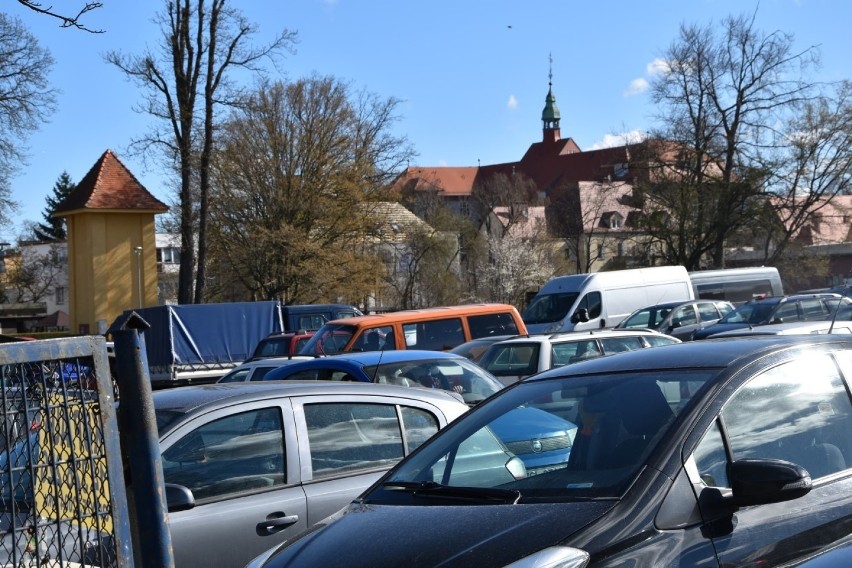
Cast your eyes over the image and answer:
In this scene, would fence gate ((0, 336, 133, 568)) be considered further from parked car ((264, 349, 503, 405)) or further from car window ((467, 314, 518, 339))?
car window ((467, 314, 518, 339))

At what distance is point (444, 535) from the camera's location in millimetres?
3805

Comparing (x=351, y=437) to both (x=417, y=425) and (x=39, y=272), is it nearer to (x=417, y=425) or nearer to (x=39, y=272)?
(x=417, y=425)

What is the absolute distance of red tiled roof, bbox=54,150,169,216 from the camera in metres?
50.9

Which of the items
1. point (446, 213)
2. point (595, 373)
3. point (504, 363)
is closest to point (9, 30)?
point (504, 363)

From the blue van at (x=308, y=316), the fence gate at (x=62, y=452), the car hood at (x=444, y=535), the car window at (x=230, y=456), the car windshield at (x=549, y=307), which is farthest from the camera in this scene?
the blue van at (x=308, y=316)

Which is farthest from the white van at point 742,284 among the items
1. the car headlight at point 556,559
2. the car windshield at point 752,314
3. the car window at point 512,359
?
the car headlight at point 556,559

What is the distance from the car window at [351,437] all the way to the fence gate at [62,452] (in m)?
2.76

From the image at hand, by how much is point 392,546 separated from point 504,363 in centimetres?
1265

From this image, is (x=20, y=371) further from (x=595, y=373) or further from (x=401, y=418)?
(x=401, y=418)

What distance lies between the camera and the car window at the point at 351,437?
6.21 m

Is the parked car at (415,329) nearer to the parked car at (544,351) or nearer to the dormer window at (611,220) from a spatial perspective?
the parked car at (544,351)

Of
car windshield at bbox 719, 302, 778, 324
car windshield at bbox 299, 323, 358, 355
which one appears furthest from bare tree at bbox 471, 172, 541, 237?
car windshield at bbox 299, 323, 358, 355

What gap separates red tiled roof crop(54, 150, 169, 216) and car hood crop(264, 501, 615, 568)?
48656 mm

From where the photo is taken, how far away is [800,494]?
3967 mm
